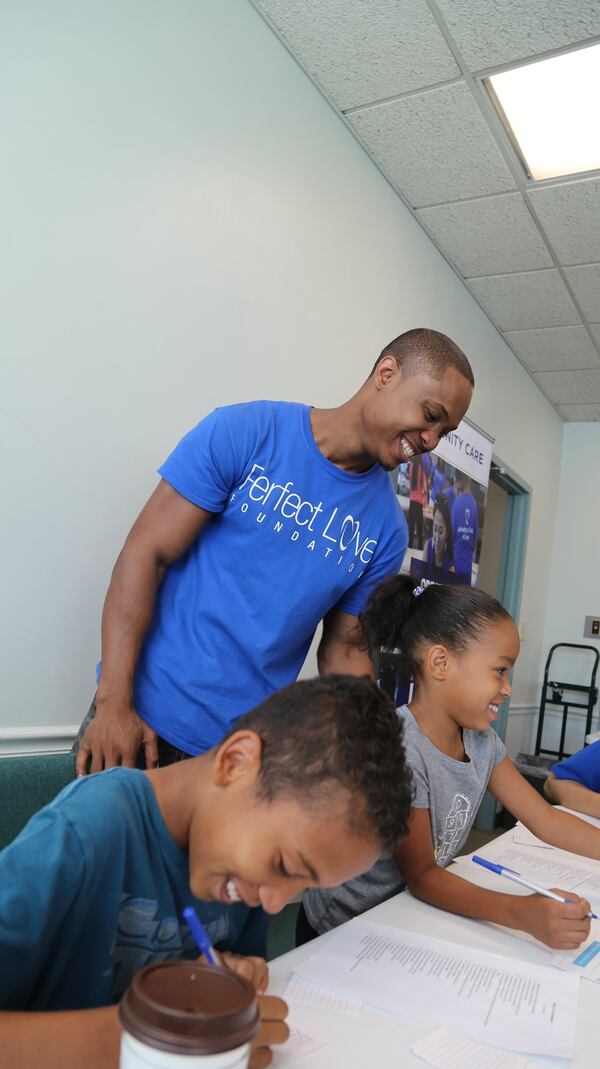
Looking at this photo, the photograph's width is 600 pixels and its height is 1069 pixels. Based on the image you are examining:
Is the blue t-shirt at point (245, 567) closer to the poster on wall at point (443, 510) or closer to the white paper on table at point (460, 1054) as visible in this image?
the white paper on table at point (460, 1054)

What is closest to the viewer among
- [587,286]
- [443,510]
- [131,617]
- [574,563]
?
[131,617]

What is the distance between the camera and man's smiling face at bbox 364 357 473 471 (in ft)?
4.57

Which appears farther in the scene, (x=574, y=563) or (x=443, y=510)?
(x=574, y=563)

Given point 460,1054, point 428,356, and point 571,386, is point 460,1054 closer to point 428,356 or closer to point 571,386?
point 428,356

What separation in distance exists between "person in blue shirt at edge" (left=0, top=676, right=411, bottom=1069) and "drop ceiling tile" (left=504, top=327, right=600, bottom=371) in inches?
153

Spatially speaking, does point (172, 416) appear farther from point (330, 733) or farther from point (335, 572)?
point (330, 733)

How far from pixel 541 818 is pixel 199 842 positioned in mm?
983

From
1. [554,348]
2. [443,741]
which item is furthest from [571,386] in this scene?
[443,741]

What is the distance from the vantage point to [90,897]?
69 cm

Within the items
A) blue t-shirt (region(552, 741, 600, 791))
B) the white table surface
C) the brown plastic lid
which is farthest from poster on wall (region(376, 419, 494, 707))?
the brown plastic lid

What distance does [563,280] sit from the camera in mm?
3613

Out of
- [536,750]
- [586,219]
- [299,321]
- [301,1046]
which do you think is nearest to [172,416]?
[299,321]

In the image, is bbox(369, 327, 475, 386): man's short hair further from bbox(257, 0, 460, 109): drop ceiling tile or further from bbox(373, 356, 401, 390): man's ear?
bbox(257, 0, 460, 109): drop ceiling tile

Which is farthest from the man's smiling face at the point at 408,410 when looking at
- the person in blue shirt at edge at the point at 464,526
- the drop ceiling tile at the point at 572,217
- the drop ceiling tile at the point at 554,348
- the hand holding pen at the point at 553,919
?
the drop ceiling tile at the point at 554,348
